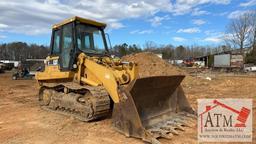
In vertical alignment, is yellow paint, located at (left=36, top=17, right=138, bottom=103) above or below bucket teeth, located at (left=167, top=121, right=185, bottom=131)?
above

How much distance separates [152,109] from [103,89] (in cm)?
132

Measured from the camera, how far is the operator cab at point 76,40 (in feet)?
27.6

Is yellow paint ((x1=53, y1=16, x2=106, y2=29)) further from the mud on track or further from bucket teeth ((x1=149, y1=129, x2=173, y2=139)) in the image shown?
bucket teeth ((x1=149, y1=129, x2=173, y2=139))

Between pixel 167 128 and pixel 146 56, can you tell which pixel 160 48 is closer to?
pixel 146 56

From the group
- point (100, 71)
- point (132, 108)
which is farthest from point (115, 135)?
point (100, 71)

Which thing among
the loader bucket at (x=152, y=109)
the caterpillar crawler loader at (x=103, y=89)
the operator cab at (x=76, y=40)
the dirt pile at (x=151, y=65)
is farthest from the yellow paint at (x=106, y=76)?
the dirt pile at (x=151, y=65)

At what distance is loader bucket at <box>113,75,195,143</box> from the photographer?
620cm

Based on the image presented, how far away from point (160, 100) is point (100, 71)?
171cm

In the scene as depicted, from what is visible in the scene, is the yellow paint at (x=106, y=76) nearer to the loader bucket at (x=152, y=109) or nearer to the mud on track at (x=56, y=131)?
the loader bucket at (x=152, y=109)

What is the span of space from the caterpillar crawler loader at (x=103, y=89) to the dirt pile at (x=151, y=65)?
11.2 metres

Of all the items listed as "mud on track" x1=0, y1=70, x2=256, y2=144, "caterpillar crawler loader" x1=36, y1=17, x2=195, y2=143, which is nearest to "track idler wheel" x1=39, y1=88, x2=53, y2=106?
"caterpillar crawler loader" x1=36, y1=17, x2=195, y2=143

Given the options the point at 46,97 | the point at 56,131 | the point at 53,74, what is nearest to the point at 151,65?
the point at 46,97

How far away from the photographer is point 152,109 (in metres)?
7.27

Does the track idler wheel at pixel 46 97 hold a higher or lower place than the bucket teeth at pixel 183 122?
higher
